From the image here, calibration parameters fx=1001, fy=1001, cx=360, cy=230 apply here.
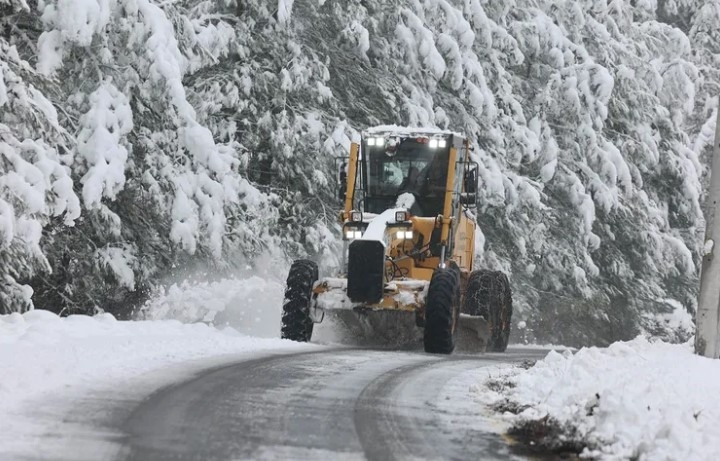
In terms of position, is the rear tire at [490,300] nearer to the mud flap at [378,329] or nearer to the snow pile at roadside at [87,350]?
the mud flap at [378,329]

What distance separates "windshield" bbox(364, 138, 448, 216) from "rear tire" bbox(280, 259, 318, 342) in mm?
2043

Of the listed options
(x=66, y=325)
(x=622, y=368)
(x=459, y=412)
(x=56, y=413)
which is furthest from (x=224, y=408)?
(x=66, y=325)

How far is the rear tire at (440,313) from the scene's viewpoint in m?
13.1

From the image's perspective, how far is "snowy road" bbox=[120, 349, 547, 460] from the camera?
5.48 meters

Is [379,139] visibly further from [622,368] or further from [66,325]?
Answer: [622,368]

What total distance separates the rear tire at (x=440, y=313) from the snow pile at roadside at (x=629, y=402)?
4249 mm

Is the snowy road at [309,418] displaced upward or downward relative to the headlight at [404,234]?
downward

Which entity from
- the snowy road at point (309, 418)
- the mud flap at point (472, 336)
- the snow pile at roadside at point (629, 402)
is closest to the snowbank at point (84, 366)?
the snowy road at point (309, 418)

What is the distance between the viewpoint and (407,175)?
1524 cm

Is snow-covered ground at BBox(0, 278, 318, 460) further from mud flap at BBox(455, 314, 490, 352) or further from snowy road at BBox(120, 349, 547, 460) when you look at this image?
mud flap at BBox(455, 314, 490, 352)

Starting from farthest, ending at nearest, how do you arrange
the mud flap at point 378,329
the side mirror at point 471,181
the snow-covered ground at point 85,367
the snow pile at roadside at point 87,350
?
the side mirror at point 471,181 → the mud flap at point 378,329 → the snow pile at roadside at point 87,350 → the snow-covered ground at point 85,367

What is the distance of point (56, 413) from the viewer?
6.11 m

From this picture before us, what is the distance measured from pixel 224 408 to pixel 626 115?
22.0m

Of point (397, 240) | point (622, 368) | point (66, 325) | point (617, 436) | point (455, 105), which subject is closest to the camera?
point (617, 436)
